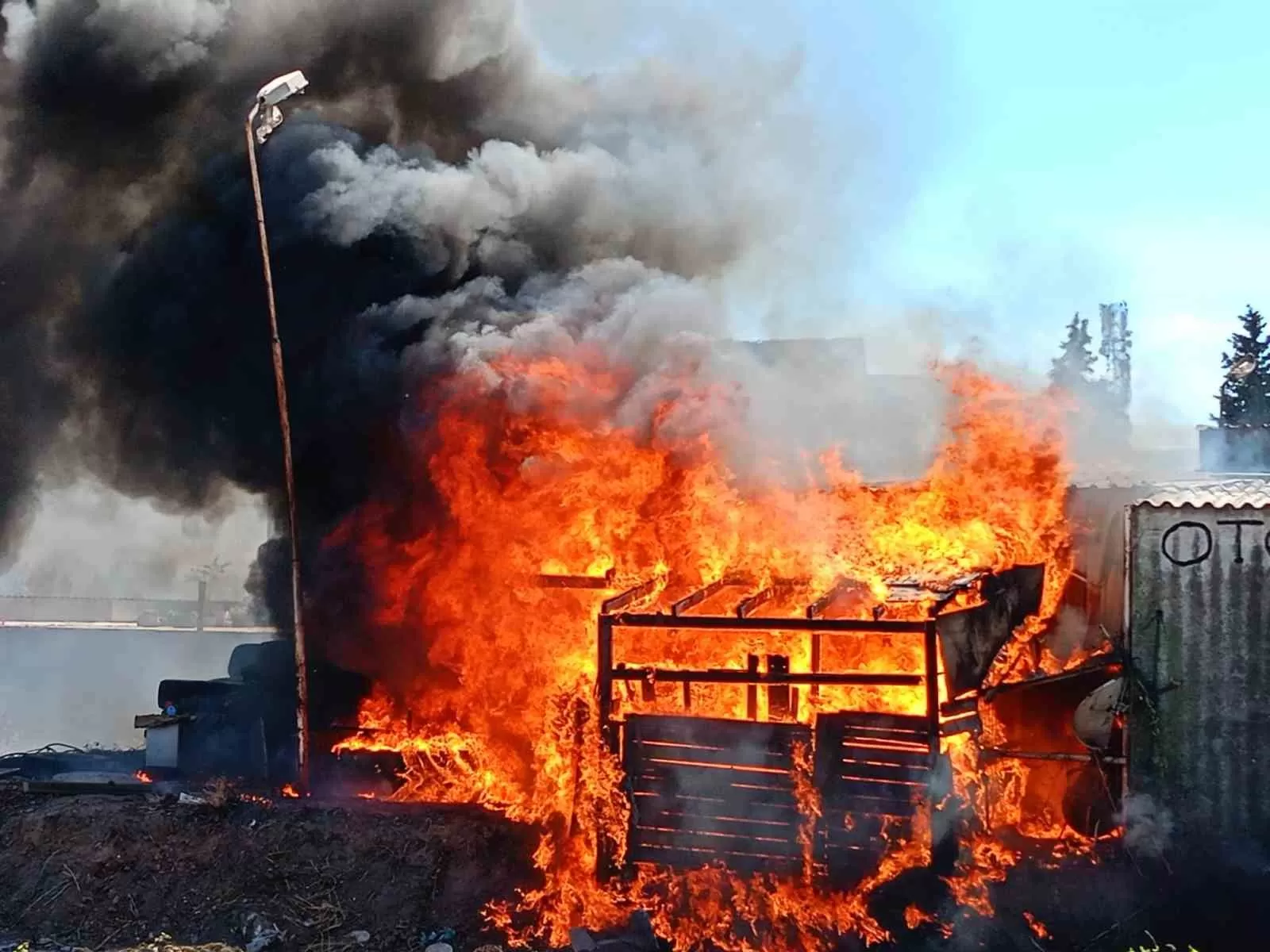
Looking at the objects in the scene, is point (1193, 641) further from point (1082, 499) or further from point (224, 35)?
point (224, 35)

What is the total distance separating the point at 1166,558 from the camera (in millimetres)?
10688

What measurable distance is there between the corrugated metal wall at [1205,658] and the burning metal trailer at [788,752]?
1743mm

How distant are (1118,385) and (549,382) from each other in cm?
4005

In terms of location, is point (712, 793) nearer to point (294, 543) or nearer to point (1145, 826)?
point (1145, 826)

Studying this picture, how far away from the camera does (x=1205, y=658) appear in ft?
34.6

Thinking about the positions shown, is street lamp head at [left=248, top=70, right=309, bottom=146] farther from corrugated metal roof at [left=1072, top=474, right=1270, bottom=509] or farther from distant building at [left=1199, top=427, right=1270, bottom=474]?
distant building at [left=1199, top=427, right=1270, bottom=474]

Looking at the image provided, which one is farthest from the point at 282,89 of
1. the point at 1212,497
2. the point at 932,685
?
the point at 1212,497

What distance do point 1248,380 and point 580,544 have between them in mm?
30895

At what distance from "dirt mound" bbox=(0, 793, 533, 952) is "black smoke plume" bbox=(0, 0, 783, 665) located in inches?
158

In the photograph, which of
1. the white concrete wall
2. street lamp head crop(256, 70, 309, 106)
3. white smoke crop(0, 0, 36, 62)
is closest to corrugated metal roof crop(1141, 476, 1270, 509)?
street lamp head crop(256, 70, 309, 106)

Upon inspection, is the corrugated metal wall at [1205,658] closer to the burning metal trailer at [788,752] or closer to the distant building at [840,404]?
the burning metal trailer at [788,752]

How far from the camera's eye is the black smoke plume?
15734 millimetres

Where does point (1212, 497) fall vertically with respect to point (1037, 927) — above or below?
above

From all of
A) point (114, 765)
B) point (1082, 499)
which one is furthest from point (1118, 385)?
point (114, 765)
